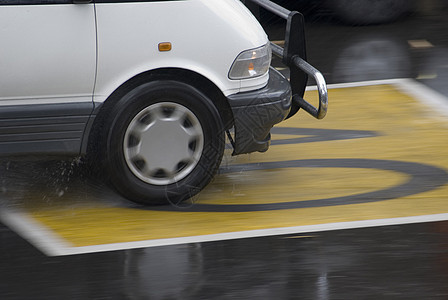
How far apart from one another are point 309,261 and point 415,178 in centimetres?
169

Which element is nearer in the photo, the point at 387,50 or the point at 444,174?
the point at 444,174

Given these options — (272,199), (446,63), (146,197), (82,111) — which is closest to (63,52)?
(82,111)

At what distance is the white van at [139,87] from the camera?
5.77 m

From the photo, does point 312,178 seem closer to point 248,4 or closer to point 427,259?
point 427,259

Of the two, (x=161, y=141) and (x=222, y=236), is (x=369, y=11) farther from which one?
(x=222, y=236)

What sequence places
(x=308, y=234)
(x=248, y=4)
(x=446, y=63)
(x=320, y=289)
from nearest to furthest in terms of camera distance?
(x=320, y=289)
(x=308, y=234)
(x=248, y=4)
(x=446, y=63)

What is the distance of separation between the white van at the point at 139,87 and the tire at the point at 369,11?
542 centimetres

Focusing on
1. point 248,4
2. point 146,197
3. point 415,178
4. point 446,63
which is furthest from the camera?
point 446,63

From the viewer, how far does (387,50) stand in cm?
1041

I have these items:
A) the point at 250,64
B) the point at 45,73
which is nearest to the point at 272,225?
the point at 250,64

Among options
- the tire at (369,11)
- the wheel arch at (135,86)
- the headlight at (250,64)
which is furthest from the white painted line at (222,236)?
the tire at (369,11)

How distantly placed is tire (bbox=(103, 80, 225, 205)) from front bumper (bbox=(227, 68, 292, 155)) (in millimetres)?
128

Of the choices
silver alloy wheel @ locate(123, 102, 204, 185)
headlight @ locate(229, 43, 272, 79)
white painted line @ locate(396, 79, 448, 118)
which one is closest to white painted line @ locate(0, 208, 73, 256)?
silver alloy wheel @ locate(123, 102, 204, 185)

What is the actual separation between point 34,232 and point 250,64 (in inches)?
67.0
